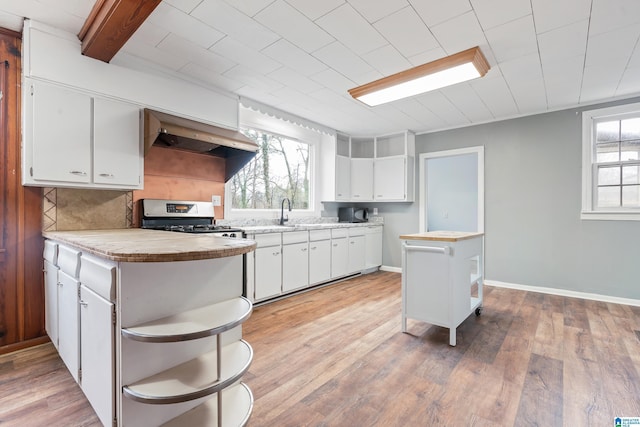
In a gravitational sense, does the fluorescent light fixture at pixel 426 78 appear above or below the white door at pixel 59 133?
above

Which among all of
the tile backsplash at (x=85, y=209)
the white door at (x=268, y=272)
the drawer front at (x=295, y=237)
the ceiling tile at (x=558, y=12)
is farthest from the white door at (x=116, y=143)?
the ceiling tile at (x=558, y=12)

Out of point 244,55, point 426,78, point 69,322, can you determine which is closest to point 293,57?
point 244,55

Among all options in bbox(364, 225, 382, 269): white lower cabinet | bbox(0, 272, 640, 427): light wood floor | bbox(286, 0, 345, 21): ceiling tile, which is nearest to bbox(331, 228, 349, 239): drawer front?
bbox(364, 225, 382, 269): white lower cabinet

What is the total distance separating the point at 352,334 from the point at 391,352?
0.42 meters

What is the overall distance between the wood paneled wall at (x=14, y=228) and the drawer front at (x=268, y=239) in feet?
6.04

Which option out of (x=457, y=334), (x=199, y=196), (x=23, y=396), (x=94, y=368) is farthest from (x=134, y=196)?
(x=457, y=334)

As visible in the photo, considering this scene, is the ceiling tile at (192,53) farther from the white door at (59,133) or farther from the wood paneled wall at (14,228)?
the wood paneled wall at (14,228)

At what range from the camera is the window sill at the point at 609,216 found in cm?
350

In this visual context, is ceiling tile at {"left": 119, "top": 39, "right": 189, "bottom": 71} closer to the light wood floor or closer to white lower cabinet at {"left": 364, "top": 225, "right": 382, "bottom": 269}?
the light wood floor

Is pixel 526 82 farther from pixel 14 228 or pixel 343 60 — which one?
pixel 14 228

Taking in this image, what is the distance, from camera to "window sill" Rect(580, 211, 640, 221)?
350 cm

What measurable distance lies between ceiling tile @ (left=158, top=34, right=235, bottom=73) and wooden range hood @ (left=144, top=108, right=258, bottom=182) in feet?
1.75

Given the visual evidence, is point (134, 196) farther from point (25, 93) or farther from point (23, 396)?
point (23, 396)

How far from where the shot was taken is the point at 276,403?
5.59 ft
